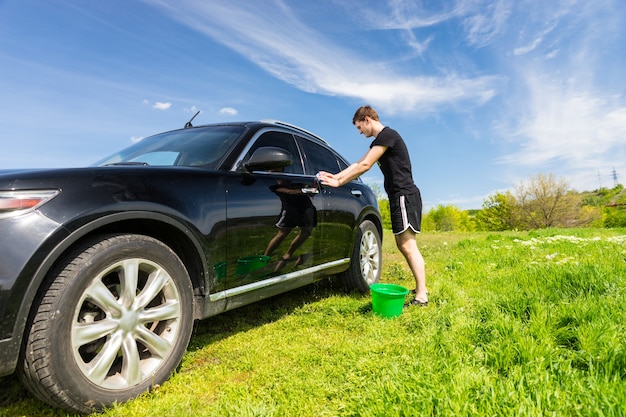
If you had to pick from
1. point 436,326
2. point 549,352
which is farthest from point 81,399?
point 549,352

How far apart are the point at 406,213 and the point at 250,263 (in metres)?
1.84

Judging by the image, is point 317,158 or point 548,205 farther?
point 548,205

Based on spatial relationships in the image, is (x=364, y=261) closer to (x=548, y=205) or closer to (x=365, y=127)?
(x=365, y=127)

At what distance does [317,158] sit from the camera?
4.02m

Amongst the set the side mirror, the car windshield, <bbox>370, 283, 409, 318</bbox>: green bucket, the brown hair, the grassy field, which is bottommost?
the grassy field

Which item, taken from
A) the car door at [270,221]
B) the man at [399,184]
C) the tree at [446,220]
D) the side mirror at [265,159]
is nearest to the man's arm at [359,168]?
the man at [399,184]

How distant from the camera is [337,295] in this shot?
4258 millimetres

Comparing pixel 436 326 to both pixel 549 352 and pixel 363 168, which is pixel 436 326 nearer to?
pixel 549 352

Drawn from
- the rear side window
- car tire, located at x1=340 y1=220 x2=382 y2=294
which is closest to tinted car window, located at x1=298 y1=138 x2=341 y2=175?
the rear side window

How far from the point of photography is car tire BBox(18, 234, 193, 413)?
1.68 m

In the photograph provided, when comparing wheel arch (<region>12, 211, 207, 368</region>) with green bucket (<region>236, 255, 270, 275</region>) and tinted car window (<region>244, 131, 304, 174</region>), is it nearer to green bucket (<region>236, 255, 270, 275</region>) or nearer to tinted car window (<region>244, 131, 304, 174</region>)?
green bucket (<region>236, 255, 270, 275</region>)

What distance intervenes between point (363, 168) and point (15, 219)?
2.84 meters

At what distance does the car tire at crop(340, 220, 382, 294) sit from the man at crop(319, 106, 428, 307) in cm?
57

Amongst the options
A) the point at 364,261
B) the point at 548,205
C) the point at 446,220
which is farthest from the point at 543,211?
the point at 364,261
